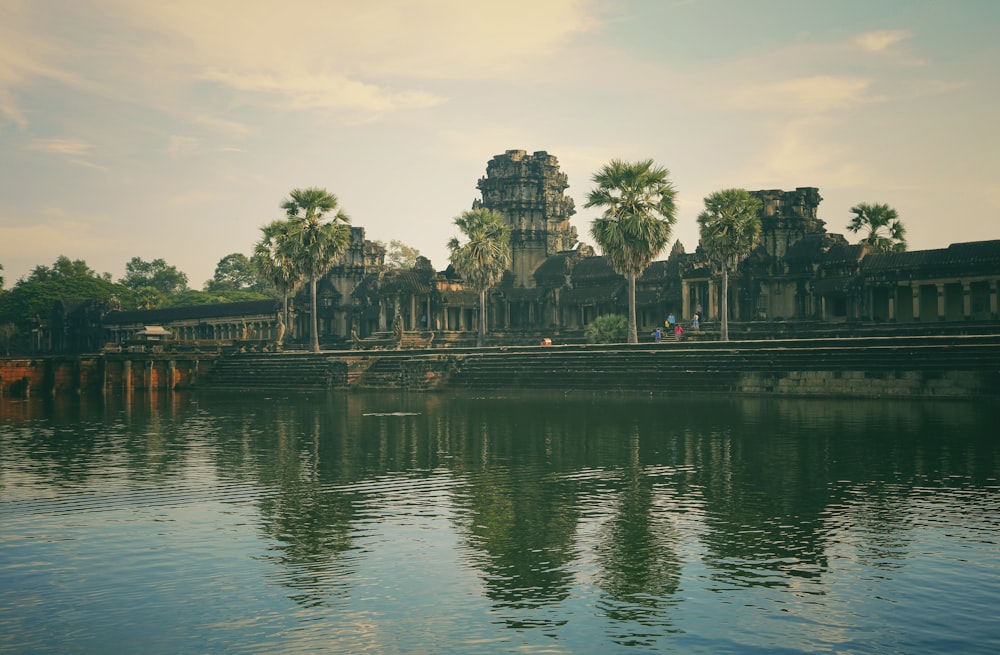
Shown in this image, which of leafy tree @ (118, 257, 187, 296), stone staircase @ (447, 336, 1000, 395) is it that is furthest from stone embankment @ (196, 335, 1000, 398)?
leafy tree @ (118, 257, 187, 296)

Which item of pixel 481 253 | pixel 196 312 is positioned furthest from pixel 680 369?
pixel 196 312

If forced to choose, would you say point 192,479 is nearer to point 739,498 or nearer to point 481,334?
point 739,498

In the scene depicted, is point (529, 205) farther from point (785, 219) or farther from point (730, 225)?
point (730, 225)

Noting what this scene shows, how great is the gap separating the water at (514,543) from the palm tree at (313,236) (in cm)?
4844

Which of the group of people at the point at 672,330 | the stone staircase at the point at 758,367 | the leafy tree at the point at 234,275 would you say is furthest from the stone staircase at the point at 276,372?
the leafy tree at the point at 234,275

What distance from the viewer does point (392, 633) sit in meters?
11.0

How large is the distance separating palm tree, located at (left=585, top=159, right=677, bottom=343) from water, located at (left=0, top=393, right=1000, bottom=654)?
30968mm

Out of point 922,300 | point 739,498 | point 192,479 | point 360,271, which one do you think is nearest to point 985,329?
point 922,300

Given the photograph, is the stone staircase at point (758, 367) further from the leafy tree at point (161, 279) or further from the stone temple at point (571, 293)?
the leafy tree at point (161, 279)

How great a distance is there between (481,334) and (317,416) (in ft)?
131

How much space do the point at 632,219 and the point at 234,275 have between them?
436 ft

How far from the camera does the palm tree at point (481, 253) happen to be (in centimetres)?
8050

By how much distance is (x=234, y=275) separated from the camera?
179875 millimetres

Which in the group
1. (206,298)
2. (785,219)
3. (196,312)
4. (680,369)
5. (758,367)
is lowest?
(680,369)
